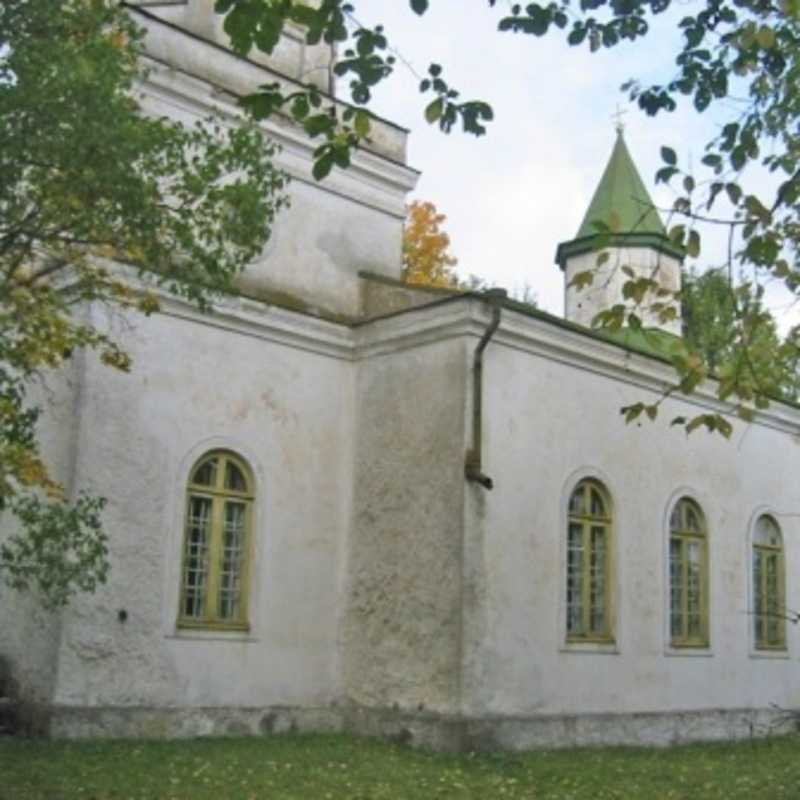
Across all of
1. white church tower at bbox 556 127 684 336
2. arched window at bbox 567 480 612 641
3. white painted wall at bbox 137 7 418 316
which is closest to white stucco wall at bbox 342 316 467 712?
white painted wall at bbox 137 7 418 316

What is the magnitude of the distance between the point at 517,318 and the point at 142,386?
166 inches

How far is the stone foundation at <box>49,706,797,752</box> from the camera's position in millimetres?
10977

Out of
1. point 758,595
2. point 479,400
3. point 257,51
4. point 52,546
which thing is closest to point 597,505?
point 479,400

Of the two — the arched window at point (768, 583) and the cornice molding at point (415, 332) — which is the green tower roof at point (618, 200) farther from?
the cornice molding at point (415, 332)

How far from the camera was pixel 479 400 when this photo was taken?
40.7 feet

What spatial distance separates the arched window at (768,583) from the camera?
1634 centimetres

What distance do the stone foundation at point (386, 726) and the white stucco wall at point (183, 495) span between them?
140mm

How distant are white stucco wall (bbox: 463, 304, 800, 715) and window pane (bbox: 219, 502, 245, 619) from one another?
2.55 meters

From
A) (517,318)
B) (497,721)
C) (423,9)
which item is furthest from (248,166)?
(497,721)

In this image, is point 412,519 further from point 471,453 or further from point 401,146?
point 401,146

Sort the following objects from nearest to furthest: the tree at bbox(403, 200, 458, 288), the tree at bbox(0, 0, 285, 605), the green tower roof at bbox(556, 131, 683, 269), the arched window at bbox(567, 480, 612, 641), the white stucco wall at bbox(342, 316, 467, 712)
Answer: the tree at bbox(0, 0, 285, 605) → the white stucco wall at bbox(342, 316, 467, 712) → the arched window at bbox(567, 480, 612, 641) → the green tower roof at bbox(556, 131, 683, 269) → the tree at bbox(403, 200, 458, 288)

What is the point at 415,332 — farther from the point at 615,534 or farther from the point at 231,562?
the point at 615,534

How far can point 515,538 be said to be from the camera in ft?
41.3

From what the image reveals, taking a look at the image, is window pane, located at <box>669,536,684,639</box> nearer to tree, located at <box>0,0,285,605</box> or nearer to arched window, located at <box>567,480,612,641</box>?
arched window, located at <box>567,480,612,641</box>
